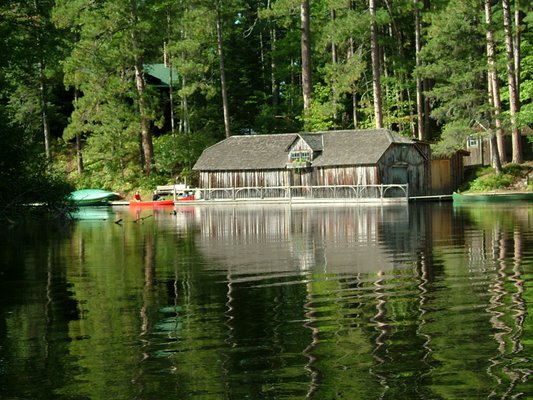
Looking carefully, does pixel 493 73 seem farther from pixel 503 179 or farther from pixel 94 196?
pixel 94 196

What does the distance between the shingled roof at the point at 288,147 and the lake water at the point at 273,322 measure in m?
34.2

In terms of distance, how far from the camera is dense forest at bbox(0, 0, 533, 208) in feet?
180

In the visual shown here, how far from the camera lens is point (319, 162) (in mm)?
59969

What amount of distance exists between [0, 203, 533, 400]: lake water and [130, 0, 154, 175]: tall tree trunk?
41497mm

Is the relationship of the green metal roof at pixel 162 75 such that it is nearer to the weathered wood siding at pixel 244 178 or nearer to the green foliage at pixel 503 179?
the weathered wood siding at pixel 244 178

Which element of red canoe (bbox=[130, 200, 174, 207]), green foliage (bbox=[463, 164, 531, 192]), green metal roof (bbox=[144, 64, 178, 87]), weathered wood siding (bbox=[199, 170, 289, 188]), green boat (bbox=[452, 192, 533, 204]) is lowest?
green boat (bbox=[452, 192, 533, 204])

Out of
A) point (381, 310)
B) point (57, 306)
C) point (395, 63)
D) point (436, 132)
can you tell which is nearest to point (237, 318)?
point (381, 310)

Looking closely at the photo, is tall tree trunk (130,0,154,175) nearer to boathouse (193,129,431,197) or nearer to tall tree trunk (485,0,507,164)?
boathouse (193,129,431,197)

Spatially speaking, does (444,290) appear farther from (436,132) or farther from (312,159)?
(436,132)

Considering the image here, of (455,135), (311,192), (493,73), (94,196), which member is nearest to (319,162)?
(311,192)

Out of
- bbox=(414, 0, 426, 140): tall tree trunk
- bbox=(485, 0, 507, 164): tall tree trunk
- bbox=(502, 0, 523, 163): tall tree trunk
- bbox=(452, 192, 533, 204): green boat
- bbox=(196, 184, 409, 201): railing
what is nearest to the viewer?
bbox=(452, 192, 533, 204): green boat

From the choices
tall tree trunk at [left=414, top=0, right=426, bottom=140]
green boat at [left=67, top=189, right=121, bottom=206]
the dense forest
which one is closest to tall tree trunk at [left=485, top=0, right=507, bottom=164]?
the dense forest

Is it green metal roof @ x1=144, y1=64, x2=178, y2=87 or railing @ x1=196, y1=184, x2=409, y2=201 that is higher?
green metal roof @ x1=144, y1=64, x2=178, y2=87

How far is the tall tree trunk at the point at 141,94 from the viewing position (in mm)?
63381
